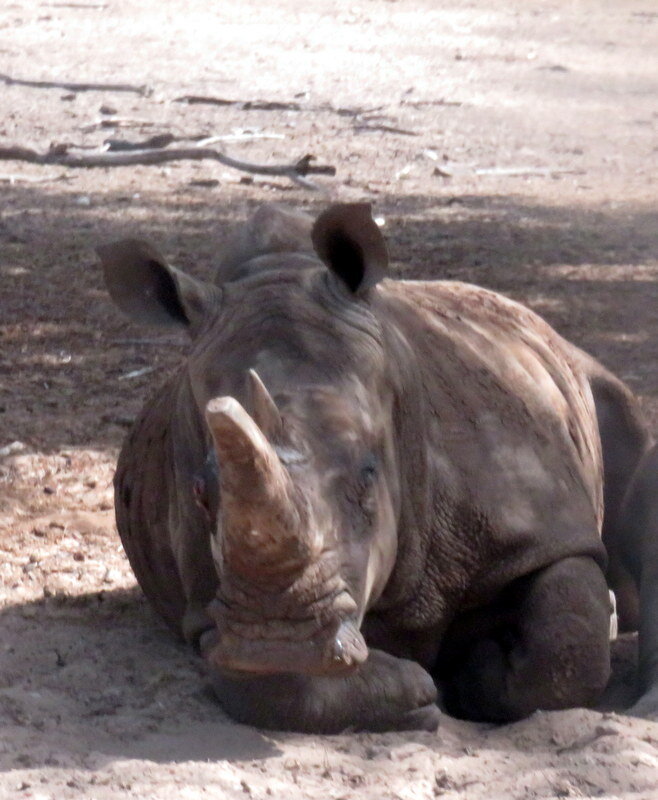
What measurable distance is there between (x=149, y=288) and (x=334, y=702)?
1325 millimetres

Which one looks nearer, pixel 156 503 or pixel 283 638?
pixel 283 638

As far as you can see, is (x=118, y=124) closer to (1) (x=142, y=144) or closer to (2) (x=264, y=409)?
(1) (x=142, y=144)

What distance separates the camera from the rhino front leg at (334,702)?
438 centimetres

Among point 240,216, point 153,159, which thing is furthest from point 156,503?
point 153,159

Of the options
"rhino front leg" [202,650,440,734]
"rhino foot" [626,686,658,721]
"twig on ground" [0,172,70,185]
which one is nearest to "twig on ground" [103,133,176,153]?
"twig on ground" [0,172,70,185]

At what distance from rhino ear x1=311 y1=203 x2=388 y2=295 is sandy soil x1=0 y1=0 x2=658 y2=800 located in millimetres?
1291

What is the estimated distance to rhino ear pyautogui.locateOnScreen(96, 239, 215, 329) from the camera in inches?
183

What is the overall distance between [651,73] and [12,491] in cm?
1441

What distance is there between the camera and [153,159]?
13.4m

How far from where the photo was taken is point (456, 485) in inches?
191

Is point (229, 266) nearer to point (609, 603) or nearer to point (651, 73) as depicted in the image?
point (609, 603)

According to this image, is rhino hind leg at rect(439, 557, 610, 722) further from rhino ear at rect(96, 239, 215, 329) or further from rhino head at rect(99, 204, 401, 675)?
rhino ear at rect(96, 239, 215, 329)

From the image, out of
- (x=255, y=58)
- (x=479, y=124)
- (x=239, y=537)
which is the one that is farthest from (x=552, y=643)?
(x=255, y=58)

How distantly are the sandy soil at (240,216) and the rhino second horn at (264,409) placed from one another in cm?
82
